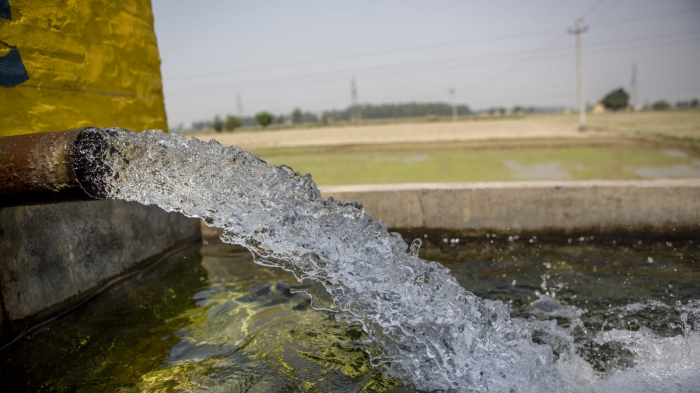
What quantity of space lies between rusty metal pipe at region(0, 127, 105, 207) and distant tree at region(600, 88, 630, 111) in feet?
285

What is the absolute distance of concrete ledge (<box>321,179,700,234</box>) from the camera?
3971 millimetres

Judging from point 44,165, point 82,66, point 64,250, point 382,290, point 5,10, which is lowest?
point 382,290

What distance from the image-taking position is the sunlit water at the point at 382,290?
2107 mm

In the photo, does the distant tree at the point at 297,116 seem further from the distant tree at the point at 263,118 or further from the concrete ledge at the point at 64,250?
the concrete ledge at the point at 64,250

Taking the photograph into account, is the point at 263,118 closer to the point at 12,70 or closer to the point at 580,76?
the point at 580,76

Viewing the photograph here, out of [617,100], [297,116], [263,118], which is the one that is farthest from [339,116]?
[617,100]

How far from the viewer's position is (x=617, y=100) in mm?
75625

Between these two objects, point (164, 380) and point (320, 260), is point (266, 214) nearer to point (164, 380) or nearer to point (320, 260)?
point (320, 260)

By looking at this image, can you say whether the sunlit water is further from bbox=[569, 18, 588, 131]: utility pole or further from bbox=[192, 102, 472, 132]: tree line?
bbox=[192, 102, 472, 132]: tree line

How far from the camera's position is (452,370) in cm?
210

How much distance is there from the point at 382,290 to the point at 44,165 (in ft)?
5.38

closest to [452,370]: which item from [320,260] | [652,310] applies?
[320,260]

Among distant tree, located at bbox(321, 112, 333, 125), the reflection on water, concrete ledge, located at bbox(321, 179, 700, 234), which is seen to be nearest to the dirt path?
concrete ledge, located at bbox(321, 179, 700, 234)

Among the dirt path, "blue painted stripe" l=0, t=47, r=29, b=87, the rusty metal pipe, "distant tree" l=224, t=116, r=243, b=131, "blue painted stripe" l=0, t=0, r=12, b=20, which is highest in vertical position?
"distant tree" l=224, t=116, r=243, b=131
